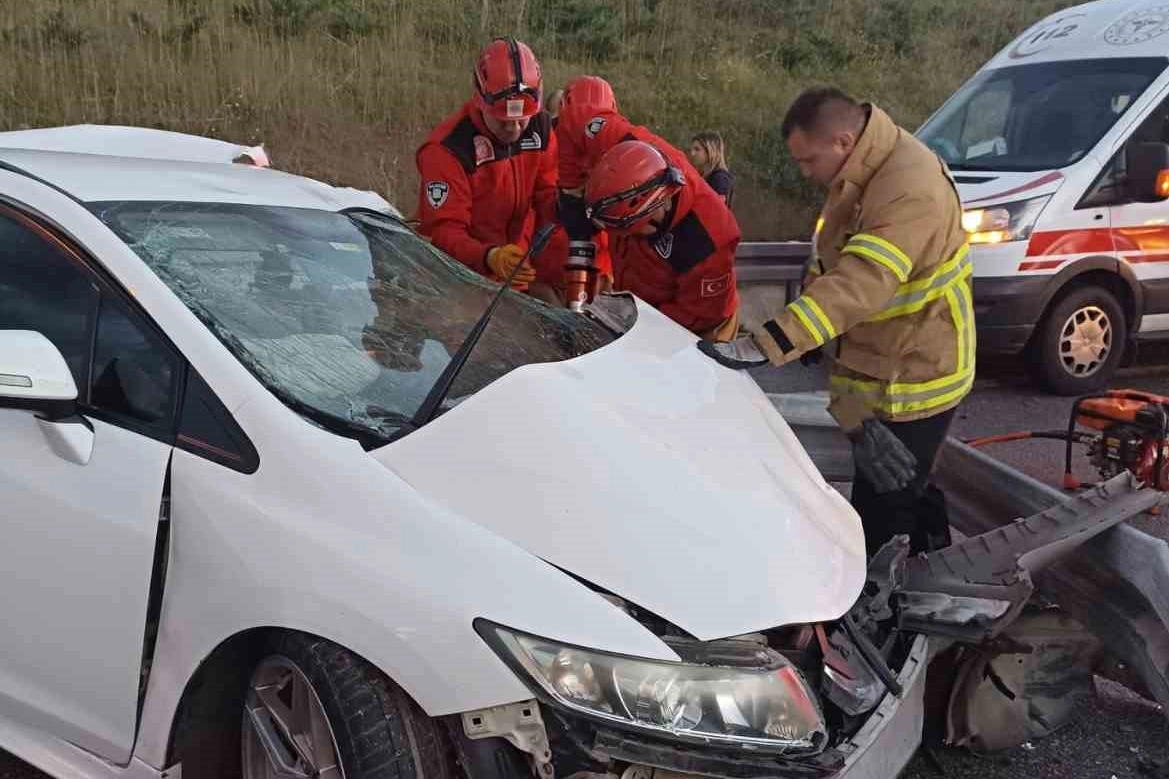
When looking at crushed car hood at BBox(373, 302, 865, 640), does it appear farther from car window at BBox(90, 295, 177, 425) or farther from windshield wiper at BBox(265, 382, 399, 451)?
car window at BBox(90, 295, 177, 425)

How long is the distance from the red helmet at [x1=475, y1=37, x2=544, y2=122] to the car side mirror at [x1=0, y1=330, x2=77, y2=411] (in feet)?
8.42

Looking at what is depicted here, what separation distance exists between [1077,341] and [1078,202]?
0.91 meters

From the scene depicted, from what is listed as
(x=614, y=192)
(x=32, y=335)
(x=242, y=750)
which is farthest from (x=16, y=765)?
(x=614, y=192)

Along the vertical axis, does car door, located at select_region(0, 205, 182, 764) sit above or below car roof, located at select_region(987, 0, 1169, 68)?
below

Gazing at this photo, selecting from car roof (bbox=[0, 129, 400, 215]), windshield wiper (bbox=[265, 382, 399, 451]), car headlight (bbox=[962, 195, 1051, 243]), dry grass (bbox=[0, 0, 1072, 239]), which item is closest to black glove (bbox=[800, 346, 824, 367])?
car headlight (bbox=[962, 195, 1051, 243])

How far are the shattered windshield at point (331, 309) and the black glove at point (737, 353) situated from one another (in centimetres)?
30

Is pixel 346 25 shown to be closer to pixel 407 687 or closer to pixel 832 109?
pixel 832 109

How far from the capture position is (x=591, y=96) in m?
5.11

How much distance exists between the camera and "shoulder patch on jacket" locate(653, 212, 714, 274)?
13.0 ft

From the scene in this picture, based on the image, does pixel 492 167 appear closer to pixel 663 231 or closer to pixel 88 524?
pixel 663 231

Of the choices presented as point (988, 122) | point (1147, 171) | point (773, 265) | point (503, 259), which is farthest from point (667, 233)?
point (988, 122)

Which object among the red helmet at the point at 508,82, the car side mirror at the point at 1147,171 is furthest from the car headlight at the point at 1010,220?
the red helmet at the point at 508,82

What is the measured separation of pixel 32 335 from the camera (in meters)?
2.21

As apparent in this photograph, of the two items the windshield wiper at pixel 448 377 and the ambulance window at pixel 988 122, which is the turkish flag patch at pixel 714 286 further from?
the ambulance window at pixel 988 122
